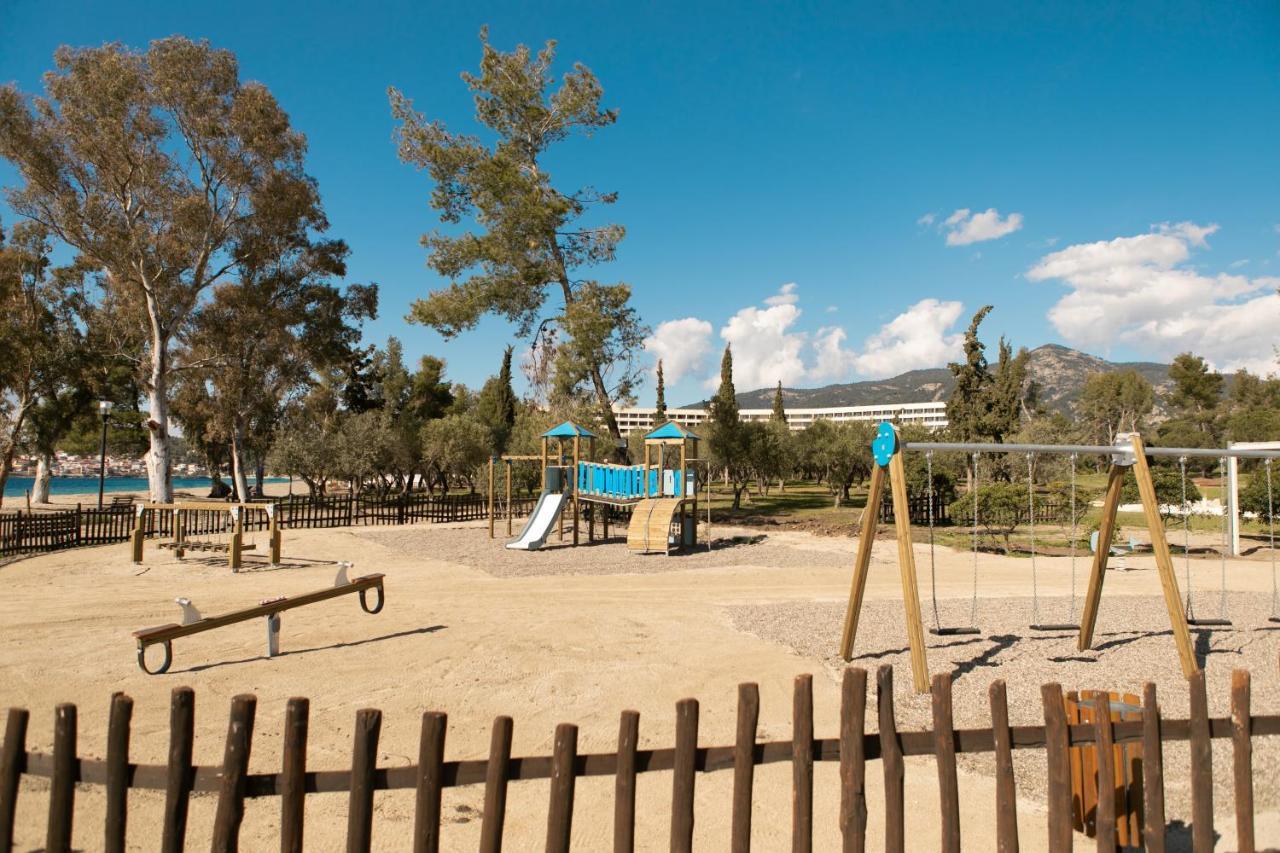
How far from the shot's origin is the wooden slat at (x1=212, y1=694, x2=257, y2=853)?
104 inches

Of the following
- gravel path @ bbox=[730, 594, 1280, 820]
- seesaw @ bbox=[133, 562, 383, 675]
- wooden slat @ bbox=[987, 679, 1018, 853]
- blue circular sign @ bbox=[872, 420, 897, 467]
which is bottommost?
gravel path @ bbox=[730, 594, 1280, 820]

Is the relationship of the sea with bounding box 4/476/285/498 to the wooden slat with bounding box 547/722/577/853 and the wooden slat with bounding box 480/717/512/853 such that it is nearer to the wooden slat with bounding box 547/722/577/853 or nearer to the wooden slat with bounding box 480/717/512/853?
the wooden slat with bounding box 480/717/512/853

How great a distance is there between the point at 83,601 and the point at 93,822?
28.6 feet

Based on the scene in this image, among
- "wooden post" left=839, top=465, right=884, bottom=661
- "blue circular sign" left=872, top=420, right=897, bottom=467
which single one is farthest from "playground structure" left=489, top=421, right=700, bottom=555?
"blue circular sign" left=872, top=420, right=897, bottom=467

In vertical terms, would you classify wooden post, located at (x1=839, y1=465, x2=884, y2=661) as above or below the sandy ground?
above

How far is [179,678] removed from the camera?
705 cm

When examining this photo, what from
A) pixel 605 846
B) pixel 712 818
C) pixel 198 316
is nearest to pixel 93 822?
pixel 605 846

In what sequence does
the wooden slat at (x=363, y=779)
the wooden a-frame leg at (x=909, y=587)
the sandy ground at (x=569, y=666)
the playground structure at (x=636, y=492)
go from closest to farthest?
the wooden slat at (x=363, y=779)
the sandy ground at (x=569, y=666)
the wooden a-frame leg at (x=909, y=587)
the playground structure at (x=636, y=492)

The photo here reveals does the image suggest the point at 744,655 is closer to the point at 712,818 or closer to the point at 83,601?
the point at 712,818

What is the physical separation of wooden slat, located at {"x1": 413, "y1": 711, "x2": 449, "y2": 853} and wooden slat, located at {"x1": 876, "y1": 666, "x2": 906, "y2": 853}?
1.67m

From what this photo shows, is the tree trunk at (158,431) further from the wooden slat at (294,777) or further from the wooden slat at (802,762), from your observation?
the wooden slat at (802,762)

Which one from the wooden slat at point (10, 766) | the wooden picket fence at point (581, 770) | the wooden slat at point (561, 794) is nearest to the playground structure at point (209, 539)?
the wooden slat at point (10, 766)

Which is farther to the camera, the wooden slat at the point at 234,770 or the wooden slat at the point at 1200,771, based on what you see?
the wooden slat at the point at 1200,771

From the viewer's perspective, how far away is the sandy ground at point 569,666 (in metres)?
4.50
